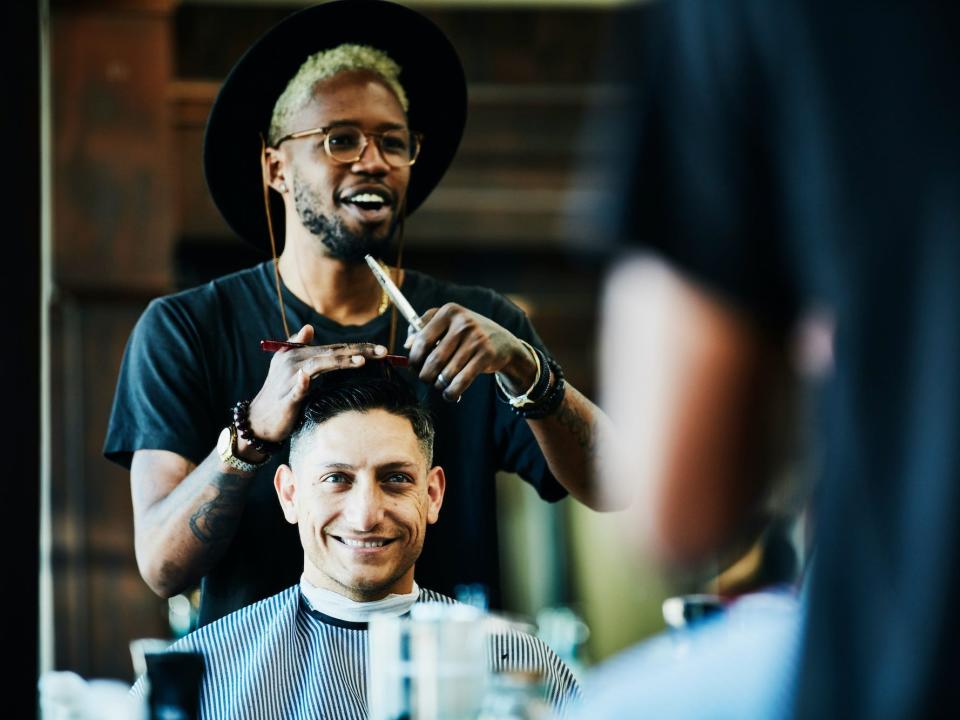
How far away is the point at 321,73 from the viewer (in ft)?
7.55

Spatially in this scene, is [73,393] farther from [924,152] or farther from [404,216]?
[924,152]

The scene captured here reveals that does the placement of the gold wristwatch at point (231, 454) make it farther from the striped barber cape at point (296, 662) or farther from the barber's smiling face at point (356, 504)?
the striped barber cape at point (296, 662)

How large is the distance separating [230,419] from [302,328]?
0.20 m

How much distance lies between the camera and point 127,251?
4.74 metres

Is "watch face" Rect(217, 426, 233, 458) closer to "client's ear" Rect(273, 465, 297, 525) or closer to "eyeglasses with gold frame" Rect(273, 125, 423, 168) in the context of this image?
"client's ear" Rect(273, 465, 297, 525)

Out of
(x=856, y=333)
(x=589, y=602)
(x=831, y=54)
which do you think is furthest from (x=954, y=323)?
(x=589, y=602)

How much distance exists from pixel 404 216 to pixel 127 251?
8.47 feet

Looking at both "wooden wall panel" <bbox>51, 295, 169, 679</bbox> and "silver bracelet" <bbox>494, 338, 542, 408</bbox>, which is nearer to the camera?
"silver bracelet" <bbox>494, 338, 542, 408</bbox>

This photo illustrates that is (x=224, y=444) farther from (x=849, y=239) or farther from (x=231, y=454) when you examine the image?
(x=849, y=239)

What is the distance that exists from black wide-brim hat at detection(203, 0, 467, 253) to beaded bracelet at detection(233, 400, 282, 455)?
426 millimetres

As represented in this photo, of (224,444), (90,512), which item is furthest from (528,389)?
(90,512)

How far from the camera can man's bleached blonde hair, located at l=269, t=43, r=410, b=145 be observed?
7.55ft

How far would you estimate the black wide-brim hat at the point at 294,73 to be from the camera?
234 cm

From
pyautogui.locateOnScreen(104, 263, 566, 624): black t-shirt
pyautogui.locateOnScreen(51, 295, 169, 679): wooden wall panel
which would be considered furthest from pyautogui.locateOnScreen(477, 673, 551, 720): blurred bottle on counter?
pyautogui.locateOnScreen(51, 295, 169, 679): wooden wall panel
